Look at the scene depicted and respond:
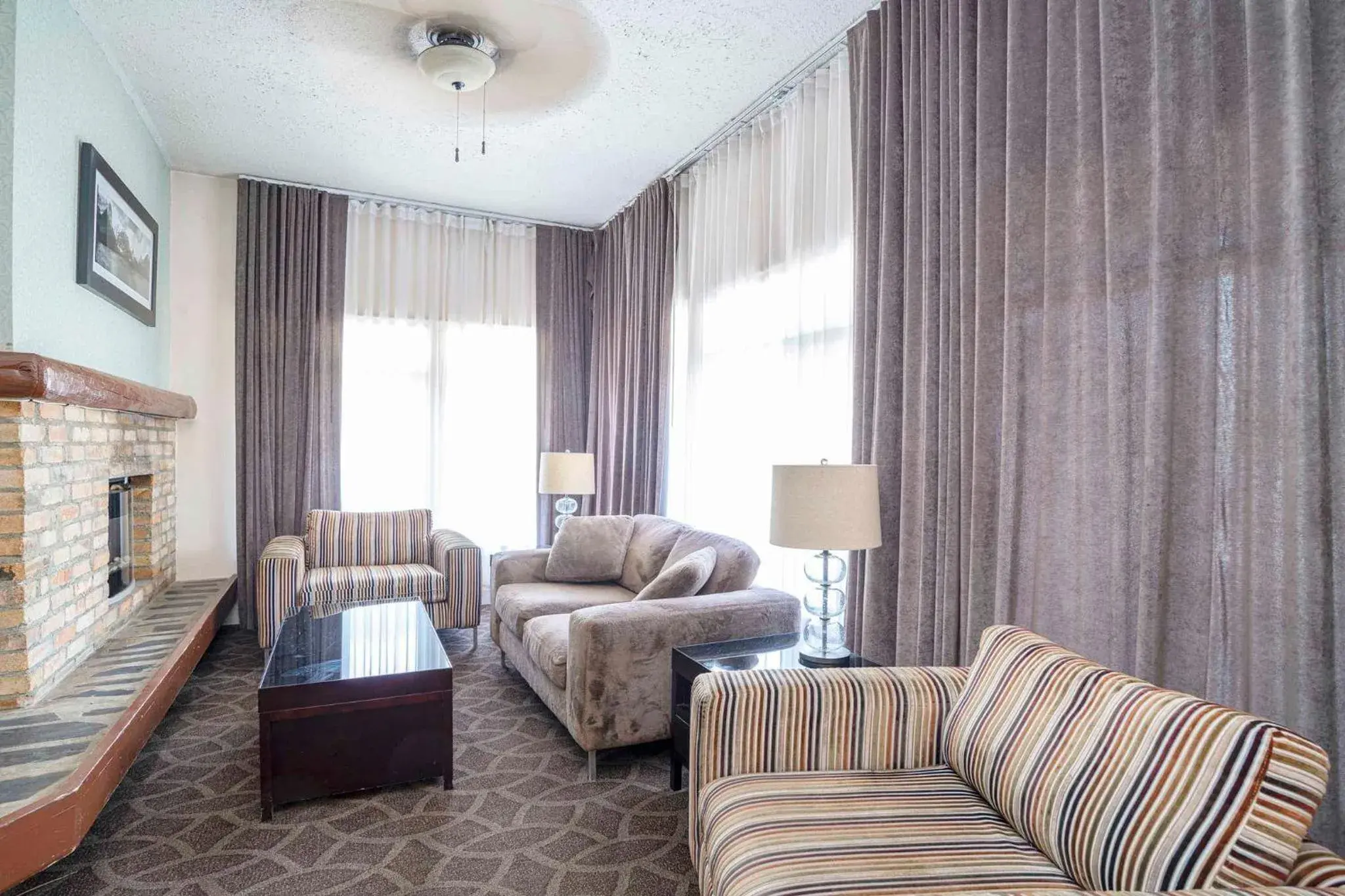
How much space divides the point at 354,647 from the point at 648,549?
4.86 ft

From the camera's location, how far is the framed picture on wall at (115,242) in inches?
117

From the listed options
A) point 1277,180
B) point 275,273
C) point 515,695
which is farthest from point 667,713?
point 275,273

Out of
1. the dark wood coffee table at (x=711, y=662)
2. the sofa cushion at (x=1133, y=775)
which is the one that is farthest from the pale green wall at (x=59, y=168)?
the sofa cushion at (x=1133, y=775)

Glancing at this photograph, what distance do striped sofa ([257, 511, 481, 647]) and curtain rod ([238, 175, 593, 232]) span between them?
7.20ft

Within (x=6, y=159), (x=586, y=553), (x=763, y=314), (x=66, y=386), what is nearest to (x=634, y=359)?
(x=763, y=314)

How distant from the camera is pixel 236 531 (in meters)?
4.79

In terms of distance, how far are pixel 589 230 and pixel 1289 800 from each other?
5.44 metres


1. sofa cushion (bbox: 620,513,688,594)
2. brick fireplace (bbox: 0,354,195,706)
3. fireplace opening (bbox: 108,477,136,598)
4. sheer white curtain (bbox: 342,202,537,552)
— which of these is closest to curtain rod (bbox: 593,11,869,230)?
sheer white curtain (bbox: 342,202,537,552)

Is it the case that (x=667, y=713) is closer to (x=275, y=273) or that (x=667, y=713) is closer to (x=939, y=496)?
(x=939, y=496)

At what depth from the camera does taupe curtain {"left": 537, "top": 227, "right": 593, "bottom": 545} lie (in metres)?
5.64

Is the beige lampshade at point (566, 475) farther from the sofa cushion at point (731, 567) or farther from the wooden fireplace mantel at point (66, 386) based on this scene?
the wooden fireplace mantel at point (66, 386)

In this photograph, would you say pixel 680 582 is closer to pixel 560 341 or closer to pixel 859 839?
pixel 859 839

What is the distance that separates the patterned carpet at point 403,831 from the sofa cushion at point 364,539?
146 cm

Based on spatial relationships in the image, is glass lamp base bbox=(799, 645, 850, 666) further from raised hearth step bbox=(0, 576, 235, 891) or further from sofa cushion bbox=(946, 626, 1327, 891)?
raised hearth step bbox=(0, 576, 235, 891)
